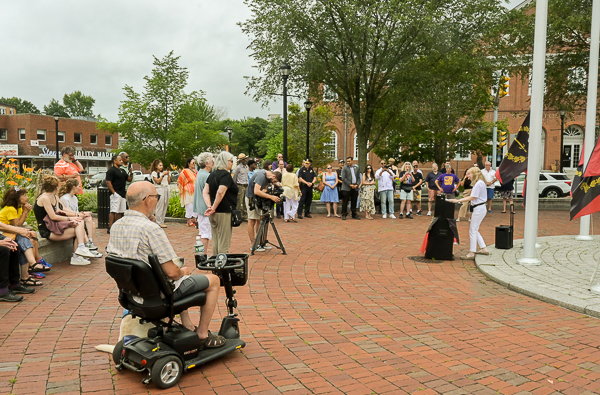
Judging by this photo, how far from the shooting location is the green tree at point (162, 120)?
26.8 metres

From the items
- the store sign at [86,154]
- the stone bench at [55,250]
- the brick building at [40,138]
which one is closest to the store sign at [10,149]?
the brick building at [40,138]

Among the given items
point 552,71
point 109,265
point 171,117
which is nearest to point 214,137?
point 171,117

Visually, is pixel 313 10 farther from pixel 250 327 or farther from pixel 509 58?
pixel 250 327

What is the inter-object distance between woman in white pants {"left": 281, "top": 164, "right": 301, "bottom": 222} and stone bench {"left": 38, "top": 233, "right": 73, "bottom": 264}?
670cm

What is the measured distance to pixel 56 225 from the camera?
793 cm

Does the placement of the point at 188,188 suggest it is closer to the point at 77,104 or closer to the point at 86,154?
the point at 86,154

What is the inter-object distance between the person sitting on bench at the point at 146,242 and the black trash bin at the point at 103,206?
8763mm

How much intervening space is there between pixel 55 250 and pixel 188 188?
4925 millimetres

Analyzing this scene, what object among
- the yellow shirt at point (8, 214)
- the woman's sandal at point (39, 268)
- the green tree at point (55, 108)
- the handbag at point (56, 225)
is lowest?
the woman's sandal at point (39, 268)

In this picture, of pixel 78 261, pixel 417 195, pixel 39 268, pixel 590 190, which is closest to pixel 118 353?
pixel 39 268

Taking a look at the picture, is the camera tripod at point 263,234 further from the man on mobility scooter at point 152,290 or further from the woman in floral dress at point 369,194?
the woman in floral dress at point 369,194

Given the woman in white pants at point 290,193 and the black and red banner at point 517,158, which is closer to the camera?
the black and red banner at point 517,158

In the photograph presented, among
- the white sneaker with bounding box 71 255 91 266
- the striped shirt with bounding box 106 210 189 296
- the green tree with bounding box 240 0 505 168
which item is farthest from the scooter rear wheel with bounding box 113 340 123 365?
the green tree with bounding box 240 0 505 168

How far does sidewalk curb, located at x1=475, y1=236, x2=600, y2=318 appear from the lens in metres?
5.98
